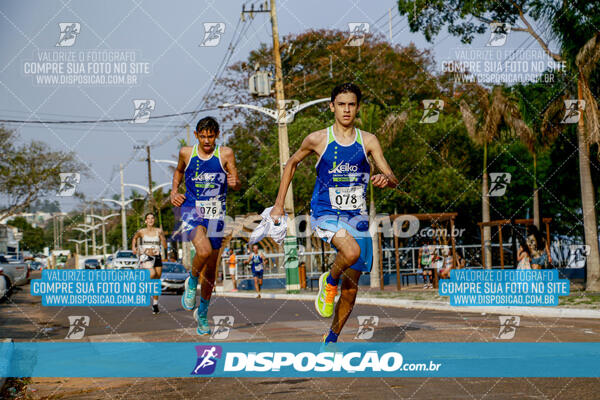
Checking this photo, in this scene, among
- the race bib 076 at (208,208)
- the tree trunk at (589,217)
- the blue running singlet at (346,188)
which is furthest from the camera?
the tree trunk at (589,217)

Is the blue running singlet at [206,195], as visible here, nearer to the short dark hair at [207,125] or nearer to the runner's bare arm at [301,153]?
the short dark hair at [207,125]

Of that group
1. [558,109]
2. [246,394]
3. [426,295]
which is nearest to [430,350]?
[246,394]

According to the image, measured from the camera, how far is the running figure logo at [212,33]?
10.1 metres

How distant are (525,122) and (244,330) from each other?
15.6 meters

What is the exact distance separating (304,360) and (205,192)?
216cm

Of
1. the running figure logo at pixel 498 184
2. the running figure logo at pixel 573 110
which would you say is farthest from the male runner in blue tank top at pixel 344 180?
the running figure logo at pixel 498 184

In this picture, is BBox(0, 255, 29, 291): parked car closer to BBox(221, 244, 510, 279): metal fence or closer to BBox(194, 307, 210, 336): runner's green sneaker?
BBox(221, 244, 510, 279): metal fence

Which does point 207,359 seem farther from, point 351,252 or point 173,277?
point 173,277

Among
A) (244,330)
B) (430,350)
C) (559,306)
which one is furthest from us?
(559,306)

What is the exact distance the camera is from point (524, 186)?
40.4 m

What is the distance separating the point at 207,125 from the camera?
6.79m

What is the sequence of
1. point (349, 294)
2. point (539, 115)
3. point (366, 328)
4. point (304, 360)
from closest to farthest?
point (349, 294), point (304, 360), point (366, 328), point (539, 115)

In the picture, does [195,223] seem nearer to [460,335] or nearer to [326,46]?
[460,335]

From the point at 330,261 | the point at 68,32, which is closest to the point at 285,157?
the point at 68,32
